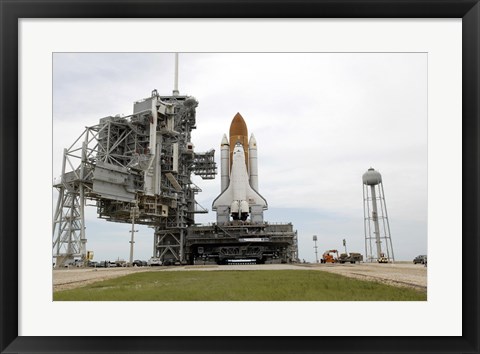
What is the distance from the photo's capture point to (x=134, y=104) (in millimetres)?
58781

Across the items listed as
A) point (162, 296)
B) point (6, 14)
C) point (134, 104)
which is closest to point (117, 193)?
point (134, 104)

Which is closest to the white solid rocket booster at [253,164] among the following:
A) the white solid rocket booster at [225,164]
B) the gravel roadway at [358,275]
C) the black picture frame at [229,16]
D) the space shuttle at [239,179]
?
the space shuttle at [239,179]

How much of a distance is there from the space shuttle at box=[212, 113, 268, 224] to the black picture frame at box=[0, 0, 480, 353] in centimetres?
5035

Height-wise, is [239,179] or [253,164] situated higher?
[253,164]

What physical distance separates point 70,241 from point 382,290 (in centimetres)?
3985

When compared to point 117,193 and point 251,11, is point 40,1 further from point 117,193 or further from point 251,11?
point 117,193

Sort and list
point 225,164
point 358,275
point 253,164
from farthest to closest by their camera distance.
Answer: point 253,164
point 225,164
point 358,275

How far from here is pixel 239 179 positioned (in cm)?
6106

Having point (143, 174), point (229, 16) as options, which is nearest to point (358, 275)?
point (229, 16)

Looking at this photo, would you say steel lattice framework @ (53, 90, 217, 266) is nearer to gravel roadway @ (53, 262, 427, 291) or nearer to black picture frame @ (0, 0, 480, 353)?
gravel roadway @ (53, 262, 427, 291)

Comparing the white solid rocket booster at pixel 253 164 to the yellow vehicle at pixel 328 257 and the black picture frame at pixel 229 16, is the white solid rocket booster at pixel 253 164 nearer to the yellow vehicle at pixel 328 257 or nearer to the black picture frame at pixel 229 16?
the yellow vehicle at pixel 328 257

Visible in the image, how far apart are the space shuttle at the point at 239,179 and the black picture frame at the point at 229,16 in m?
50.3

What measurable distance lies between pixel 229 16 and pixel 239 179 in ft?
169

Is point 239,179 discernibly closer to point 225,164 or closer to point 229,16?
point 225,164
